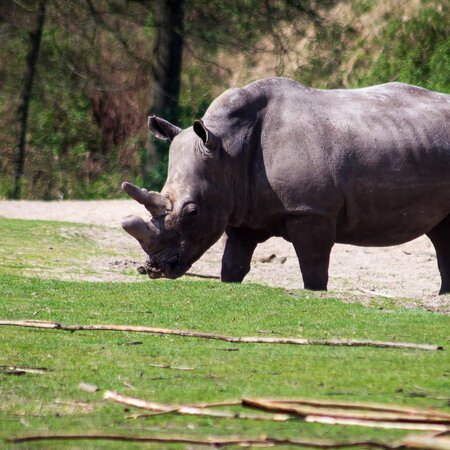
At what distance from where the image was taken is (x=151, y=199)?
1295 cm

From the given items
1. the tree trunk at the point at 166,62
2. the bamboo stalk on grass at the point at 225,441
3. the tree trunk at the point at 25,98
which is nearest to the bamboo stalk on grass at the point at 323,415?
the bamboo stalk on grass at the point at 225,441

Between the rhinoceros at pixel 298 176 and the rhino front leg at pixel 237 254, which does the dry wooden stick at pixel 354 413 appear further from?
the rhino front leg at pixel 237 254

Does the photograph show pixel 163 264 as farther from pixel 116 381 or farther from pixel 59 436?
pixel 59 436

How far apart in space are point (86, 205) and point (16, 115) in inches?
189

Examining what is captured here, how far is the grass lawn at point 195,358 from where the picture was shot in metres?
6.64

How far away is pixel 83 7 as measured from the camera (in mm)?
26688

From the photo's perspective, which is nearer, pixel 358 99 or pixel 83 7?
pixel 358 99

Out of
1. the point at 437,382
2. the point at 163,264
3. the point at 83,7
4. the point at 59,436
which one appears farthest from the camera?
the point at 83,7

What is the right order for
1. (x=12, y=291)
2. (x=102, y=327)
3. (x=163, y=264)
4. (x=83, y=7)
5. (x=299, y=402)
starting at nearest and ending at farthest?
1. (x=299, y=402)
2. (x=102, y=327)
3. (x=12, y=291)
4. (x=163, y=264)
5. (x=83, y=7)

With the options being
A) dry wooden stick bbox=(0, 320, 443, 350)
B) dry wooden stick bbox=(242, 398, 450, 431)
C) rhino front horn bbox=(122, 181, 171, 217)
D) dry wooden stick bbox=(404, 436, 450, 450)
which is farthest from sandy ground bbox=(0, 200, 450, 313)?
dry wooden stick bbox=(404, 436, 450, 450)

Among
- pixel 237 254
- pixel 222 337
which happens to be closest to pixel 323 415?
pixel 222 337

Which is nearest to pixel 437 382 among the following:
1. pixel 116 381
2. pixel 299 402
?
pixel 299 402

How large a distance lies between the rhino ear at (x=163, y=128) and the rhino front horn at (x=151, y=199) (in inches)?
34.7

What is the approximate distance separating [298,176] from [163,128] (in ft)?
5.47
